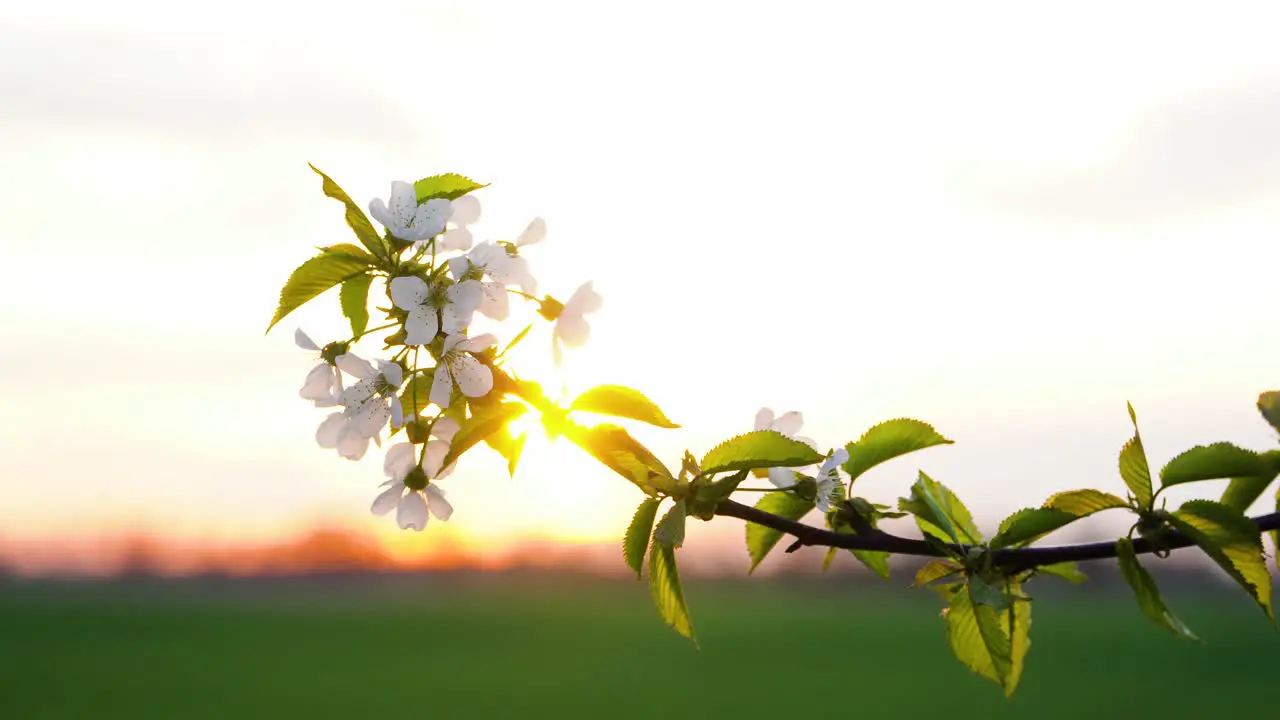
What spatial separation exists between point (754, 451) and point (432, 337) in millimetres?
429

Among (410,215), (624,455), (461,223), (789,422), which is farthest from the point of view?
(789,422)

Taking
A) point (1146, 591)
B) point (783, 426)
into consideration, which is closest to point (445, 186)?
point (783, 426)

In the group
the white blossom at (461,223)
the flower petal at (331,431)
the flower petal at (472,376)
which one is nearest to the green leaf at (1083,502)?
the flower petal at (472,376)

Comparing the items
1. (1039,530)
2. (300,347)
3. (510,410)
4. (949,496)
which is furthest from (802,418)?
(300,347)

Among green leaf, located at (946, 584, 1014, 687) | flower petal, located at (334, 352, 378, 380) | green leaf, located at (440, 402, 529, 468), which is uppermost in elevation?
flower petal, located at (334, 352, 378, 380)

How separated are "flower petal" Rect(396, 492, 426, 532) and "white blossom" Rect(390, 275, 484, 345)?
324 millimetres

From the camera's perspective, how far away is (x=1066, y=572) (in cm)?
161

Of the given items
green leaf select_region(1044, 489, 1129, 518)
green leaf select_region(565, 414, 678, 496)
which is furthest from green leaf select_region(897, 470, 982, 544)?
green leaf select_region(565, 414, 678, 496)

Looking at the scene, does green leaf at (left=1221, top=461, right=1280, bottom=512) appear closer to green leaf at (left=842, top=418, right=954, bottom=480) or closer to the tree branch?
the tree branch

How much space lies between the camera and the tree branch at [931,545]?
1369 millimetres

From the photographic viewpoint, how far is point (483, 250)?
1.48 meters

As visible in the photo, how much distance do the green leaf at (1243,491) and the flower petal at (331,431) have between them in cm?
120

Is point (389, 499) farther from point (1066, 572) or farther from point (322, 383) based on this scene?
point (1066, 572)

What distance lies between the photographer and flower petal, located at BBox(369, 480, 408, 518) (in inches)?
→ 66.3
